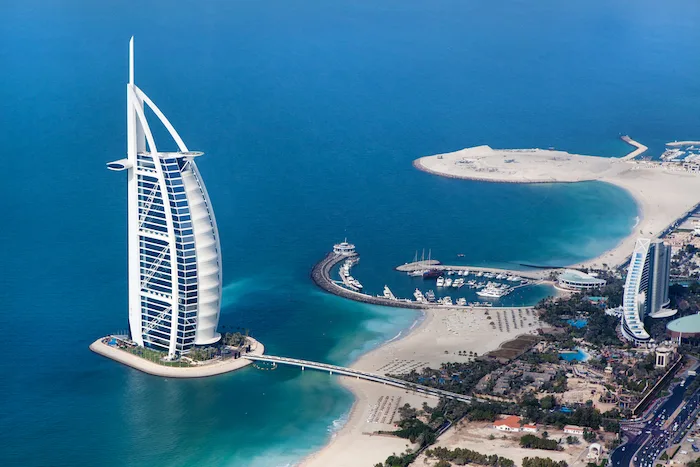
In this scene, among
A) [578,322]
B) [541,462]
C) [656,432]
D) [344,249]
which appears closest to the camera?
[541,462]

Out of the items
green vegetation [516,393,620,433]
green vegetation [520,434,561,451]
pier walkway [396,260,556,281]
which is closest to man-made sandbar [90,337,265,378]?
green vegetation [516,393,620,433]

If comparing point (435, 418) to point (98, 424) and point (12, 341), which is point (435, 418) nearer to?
point (98, 424)

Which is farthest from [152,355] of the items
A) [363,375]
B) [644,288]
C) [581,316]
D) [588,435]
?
[644,288]

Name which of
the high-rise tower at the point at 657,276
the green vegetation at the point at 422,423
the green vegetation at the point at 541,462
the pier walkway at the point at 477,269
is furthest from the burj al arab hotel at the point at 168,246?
the high-rise tower at the point at 657,276

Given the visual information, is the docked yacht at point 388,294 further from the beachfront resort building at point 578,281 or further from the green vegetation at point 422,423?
the green vegetation at point 422,423

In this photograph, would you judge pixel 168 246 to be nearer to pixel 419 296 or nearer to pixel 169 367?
pixel 169 367

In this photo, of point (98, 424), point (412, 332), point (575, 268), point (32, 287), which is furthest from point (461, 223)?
point (98, 424)
